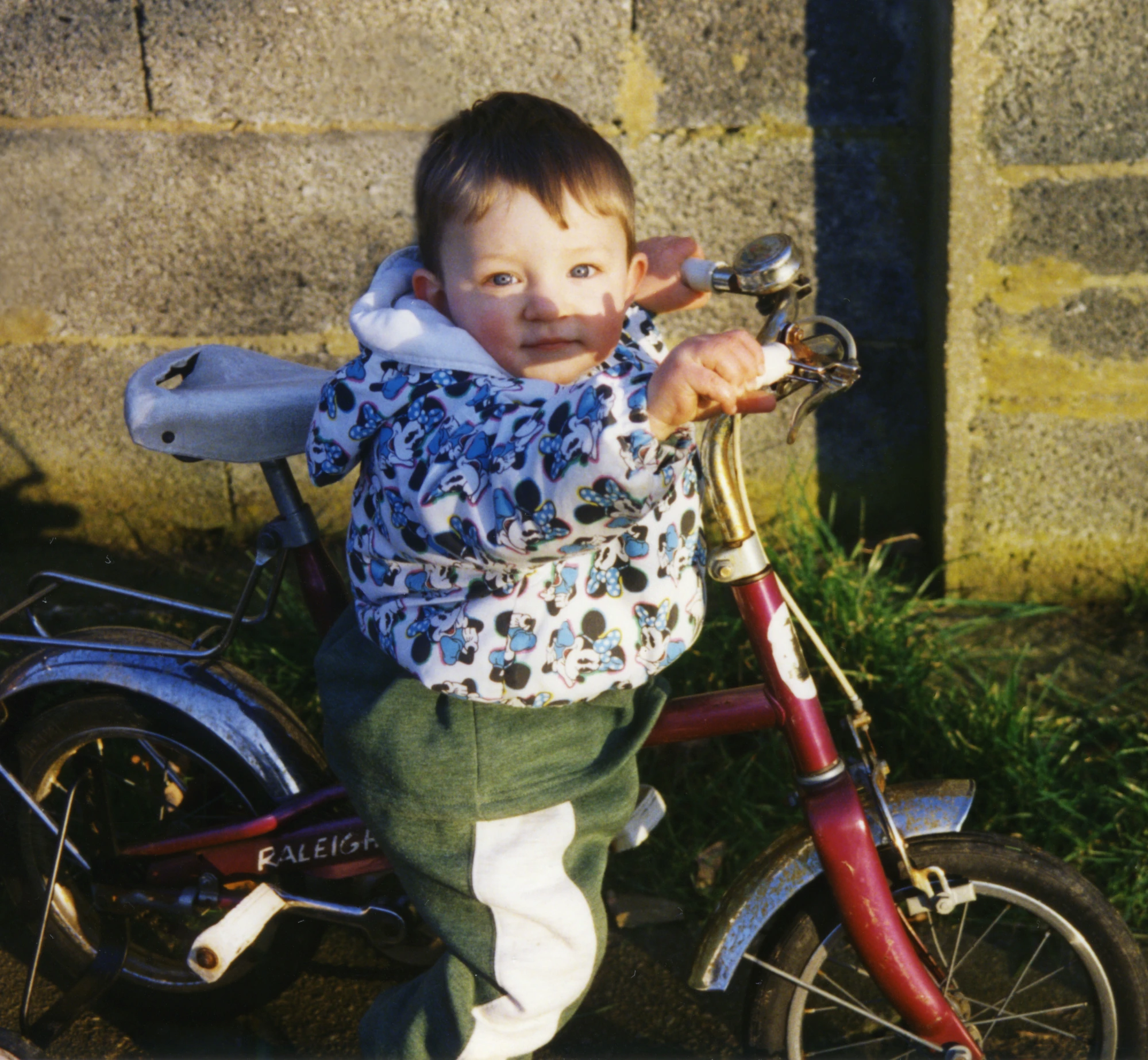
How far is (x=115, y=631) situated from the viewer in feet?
6.79

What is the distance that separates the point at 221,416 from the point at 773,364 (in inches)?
37.7

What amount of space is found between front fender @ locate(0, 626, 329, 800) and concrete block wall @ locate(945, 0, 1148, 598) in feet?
5.97

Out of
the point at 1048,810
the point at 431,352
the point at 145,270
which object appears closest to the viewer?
the point at 431,352

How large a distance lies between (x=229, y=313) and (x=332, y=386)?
1635 mm

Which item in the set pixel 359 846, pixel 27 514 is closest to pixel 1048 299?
pixel 359 846

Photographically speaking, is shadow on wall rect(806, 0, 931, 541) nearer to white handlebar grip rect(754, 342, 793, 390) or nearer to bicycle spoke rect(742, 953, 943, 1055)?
bicycle spoke rect(742, 953, 943, 1055)

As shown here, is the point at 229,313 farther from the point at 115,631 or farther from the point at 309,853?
the point at 309,853

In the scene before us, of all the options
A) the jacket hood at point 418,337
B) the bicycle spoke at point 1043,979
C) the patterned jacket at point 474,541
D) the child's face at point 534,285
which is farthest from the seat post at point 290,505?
the bicycle spoke at point 1043,979

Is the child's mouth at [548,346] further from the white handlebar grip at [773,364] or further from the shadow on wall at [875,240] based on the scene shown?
the shadow on wall at [875,240]

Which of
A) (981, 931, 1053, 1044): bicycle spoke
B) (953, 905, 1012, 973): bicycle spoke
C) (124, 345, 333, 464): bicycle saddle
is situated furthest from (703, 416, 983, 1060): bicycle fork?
(124, 345, 333, 464): bicycle saddle

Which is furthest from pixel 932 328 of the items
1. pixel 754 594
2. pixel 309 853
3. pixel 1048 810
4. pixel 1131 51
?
pixel 309 853

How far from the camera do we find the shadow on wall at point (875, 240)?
2.75 metres

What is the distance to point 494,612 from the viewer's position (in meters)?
1.54

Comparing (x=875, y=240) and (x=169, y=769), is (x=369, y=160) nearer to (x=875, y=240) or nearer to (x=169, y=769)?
(x=875, y=240)
